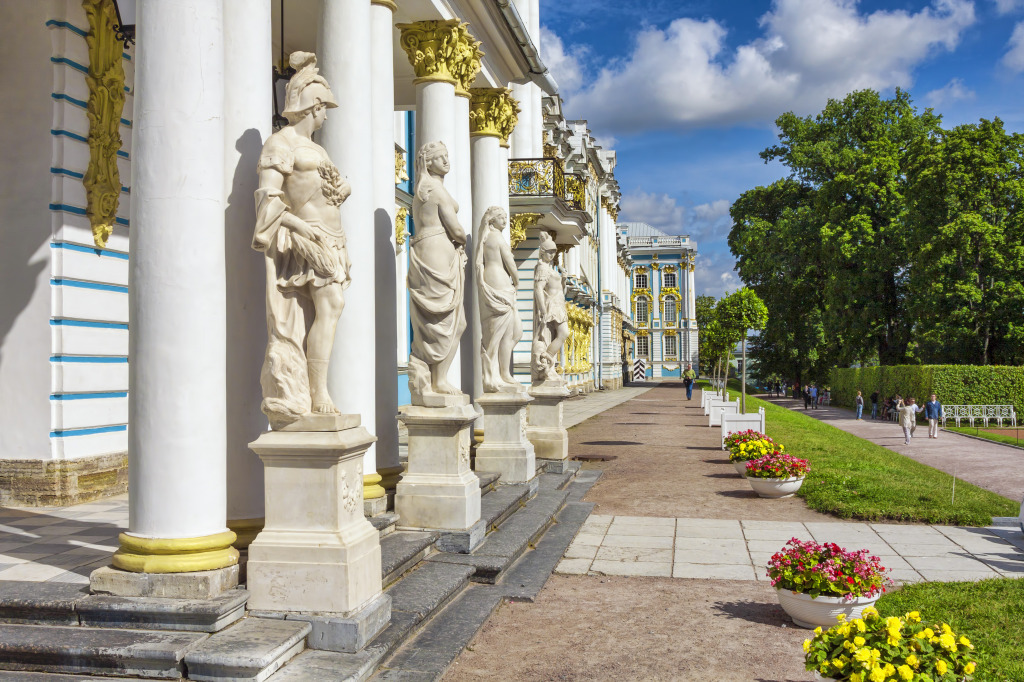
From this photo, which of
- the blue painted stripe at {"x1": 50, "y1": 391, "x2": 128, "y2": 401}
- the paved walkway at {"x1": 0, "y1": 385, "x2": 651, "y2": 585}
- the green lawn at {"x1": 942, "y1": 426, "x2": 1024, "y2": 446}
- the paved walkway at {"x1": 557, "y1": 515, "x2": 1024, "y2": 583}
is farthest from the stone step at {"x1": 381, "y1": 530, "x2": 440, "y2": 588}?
the green lawn at {"x1": 942, "y1": 426, "x2": 1024, "y2": 446}

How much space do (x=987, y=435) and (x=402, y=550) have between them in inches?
945

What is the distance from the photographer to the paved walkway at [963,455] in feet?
48.7

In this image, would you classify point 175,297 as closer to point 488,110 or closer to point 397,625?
point 397,625

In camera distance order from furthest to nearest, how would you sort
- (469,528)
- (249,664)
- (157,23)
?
(469,528)
(157,23)
(249,664)

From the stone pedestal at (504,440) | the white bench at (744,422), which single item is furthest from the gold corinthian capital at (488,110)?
the white bench at (744,422)

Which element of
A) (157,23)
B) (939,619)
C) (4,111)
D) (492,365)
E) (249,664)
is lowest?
(939,619)

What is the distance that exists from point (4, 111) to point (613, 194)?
→ 184 ft

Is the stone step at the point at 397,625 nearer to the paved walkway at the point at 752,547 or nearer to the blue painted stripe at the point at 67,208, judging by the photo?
the paved walkway at the point at 752,547

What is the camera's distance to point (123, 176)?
30.1ft

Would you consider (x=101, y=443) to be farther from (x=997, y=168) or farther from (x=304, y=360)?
(x=997, y=168)

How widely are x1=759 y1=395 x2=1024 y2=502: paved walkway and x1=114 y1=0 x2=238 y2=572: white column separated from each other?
10.4 m

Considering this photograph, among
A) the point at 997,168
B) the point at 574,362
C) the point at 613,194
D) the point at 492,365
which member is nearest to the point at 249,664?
the point at 492,365

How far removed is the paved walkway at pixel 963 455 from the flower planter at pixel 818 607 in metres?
6.62

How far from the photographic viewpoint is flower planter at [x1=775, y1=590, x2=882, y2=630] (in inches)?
228
